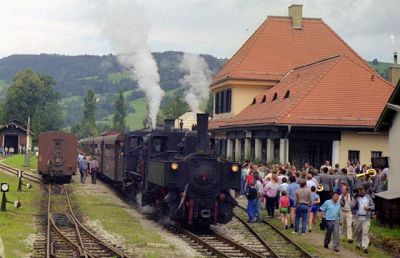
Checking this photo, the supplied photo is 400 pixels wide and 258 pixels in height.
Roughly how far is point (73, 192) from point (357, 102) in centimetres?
1466

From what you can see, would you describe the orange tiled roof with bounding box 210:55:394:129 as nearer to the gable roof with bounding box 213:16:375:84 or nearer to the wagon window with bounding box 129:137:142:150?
the gable roof with bounding box 213:16:375:84

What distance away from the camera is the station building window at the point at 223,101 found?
4510 centimetres

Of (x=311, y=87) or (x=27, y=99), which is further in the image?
(x=27, y=99)

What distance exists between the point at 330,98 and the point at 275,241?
1829 centimetres

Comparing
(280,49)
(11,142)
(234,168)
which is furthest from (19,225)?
(11,142)

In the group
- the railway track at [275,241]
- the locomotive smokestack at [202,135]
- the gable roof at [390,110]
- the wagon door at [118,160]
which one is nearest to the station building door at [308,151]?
the wagon door at [118,160]

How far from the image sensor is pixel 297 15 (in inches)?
1908

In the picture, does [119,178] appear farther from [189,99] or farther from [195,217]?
[189,99]

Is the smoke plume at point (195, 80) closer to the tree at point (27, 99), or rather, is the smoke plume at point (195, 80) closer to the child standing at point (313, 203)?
the child standing at point (313, 203)

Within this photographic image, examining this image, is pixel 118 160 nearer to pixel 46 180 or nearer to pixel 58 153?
pixel 58 153

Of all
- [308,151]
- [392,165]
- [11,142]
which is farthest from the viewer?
[11,142]

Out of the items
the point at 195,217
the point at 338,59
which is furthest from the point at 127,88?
the point at 195,217

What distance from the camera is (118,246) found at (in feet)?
50.6

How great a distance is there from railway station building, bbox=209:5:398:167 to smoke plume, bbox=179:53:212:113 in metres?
1.63
